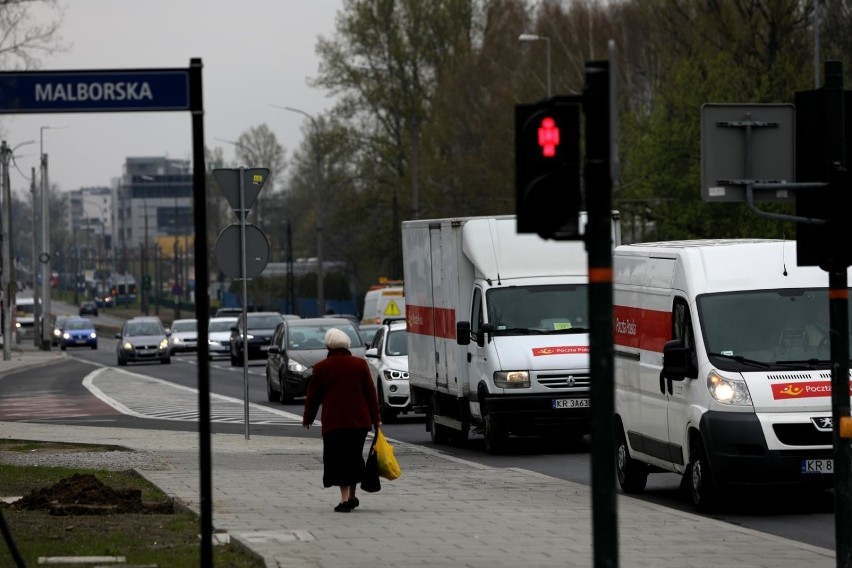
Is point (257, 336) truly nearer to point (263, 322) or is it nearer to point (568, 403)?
point (263, 322)

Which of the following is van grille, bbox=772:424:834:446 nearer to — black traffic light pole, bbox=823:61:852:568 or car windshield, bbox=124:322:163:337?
black traffic light pole, bbox=823:61:852:568

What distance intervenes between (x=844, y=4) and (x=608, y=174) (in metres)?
50.3

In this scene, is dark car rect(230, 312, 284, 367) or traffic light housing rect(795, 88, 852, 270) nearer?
traffic light housing rect(795, 88, 852, 270)

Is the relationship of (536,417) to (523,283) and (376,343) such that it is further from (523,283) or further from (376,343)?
(376,343)

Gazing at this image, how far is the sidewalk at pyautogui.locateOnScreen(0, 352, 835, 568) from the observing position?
10.4 meters

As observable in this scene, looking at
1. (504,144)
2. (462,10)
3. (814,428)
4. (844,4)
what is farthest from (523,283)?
(462,10)

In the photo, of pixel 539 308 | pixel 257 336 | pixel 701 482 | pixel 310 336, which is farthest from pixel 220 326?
pixel 701 482

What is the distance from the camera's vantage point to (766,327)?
47.2 ft

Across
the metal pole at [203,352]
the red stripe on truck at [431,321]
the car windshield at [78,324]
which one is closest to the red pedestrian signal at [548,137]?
the metal pole at [203,352]

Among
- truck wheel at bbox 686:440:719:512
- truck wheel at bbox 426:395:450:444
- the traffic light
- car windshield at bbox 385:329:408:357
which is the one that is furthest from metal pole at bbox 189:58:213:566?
car windshield at bbox 385:329:408:357

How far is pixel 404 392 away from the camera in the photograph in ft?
88.0

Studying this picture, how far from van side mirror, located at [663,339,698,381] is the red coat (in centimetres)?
247

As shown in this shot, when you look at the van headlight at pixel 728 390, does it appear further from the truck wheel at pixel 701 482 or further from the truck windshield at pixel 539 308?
the truck windshield at pixel 539 308

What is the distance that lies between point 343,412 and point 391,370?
13.5 metres
